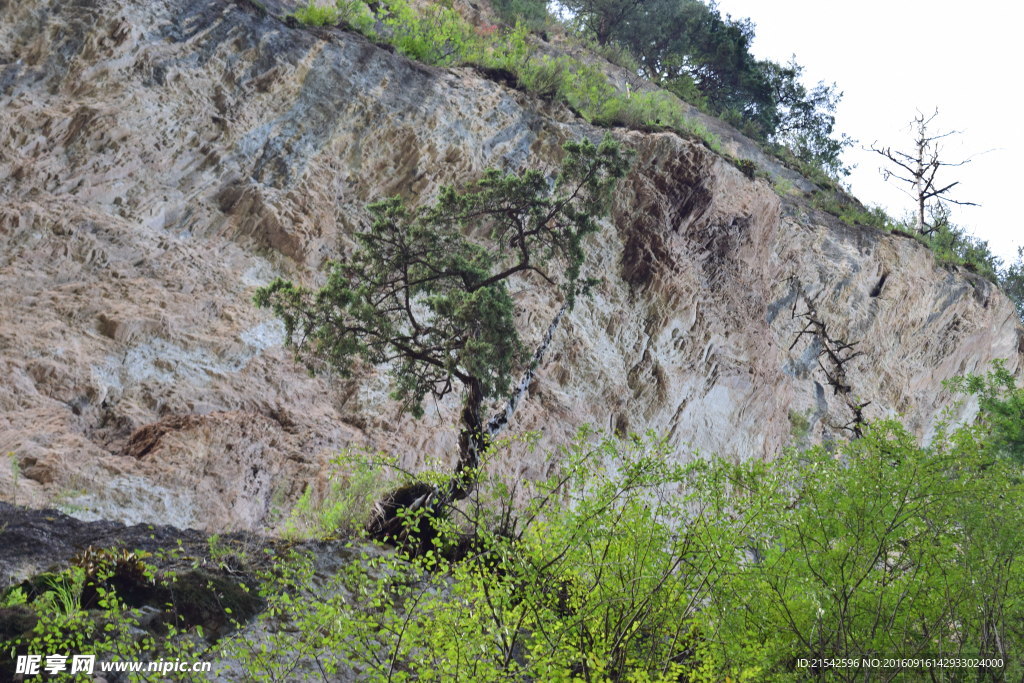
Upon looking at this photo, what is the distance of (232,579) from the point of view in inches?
388

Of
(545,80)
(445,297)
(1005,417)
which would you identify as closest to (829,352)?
(1005,417)

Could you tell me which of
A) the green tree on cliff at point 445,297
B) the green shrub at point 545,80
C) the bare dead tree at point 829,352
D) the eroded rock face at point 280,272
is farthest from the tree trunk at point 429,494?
the bare dead tree at point 829,352

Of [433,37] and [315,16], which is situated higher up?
[433,37]

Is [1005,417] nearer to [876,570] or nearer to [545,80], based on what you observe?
[876,570]

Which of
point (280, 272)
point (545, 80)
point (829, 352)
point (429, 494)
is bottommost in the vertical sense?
point (429, 494)

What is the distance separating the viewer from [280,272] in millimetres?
16062

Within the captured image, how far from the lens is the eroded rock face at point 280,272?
41.3 ft

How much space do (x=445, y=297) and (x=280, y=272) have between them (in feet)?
11.8

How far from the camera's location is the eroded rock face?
12.6 m

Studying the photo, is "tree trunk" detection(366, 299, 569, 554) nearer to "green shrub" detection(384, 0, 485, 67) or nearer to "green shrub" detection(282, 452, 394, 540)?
"green shrub" detection(282, 452, 394, 540)

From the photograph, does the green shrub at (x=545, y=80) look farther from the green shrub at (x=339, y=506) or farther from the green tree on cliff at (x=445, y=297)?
the green shrub at (x=339, y=506)

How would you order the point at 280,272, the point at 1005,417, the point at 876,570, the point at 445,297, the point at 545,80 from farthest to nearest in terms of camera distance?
the point at 545,80
the point at 1005,417
the point at 280,272
the point at 445,297
the point at 876,570

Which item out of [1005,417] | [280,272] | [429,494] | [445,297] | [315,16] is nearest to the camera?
[429,494]

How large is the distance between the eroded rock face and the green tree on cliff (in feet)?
4.16
